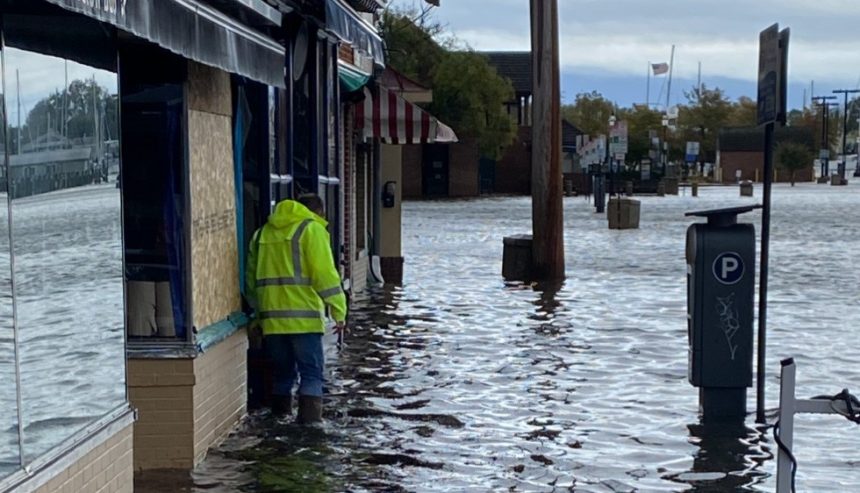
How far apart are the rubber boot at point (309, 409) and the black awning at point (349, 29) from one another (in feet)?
9.72

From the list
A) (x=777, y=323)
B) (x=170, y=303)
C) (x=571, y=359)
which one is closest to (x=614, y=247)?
(x=777, y=323)

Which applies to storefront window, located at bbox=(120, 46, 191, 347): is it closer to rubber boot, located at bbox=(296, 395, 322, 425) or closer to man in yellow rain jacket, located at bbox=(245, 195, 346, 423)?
man in yellow rain jacket, located at bbox=(245, 195, 346, 423)

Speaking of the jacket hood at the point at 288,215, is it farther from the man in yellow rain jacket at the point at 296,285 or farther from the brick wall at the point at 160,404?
the brick wall at the point at 160,404

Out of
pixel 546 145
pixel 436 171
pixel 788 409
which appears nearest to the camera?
pixel 788 409

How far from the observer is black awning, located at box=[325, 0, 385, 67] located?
1034 centimetres

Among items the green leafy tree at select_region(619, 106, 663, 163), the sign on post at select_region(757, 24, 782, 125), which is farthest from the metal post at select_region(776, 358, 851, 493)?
the green leafy tree at select_region(619, 106, 663, 163)

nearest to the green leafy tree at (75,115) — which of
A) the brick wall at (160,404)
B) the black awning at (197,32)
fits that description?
the black awning at (197,32)

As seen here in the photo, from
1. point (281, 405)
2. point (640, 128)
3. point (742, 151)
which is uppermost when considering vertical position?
point (640, 128)

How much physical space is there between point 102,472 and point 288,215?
10.5 ft

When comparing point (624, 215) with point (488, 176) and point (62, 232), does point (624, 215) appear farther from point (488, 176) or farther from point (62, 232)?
point (488, 176)

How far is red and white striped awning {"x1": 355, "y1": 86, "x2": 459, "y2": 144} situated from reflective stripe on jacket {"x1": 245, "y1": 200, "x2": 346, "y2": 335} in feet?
29.9

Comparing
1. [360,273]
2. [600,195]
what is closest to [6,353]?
[360,273]

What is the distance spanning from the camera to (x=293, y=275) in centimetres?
876

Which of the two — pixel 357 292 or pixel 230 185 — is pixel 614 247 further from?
pixel 230 185
